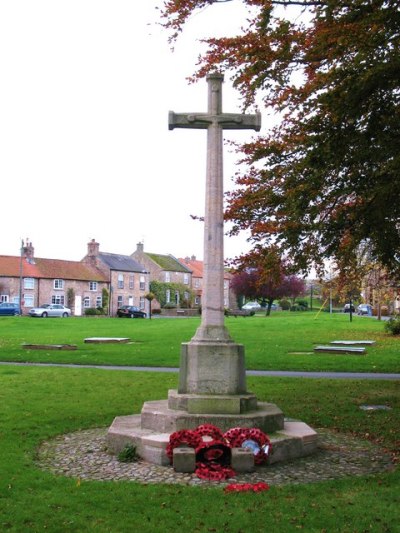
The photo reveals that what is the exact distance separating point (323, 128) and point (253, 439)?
466 cm

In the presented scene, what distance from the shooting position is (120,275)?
79.6 m

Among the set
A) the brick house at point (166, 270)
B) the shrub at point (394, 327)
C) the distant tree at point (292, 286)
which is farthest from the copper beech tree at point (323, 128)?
the brick house at point (166, 270)

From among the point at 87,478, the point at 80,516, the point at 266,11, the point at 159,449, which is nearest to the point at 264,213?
the point at 266,11

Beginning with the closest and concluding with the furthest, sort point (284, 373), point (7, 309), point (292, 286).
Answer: point (284, 373)
point (7, 309)
point (292, 286)

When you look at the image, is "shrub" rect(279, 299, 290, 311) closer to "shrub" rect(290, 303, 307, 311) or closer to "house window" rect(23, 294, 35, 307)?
"shrub" rect(290, 303, 307, 311)

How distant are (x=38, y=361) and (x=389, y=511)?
15.6m

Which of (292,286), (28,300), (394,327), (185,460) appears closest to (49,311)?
(28,300)

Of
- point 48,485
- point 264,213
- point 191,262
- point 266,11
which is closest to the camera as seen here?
point 48,485

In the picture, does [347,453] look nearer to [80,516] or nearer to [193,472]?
[193,472]

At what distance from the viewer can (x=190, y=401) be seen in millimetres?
8266

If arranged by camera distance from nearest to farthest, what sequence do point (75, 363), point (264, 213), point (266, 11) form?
1. point (266, 11)
2. point (264, 213)
3. point (75, 363)

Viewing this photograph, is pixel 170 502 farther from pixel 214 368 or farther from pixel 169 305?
pixel 169 305

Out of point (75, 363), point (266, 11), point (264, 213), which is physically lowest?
point (75, 363)

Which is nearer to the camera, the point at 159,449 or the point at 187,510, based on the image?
the point at 187,510
